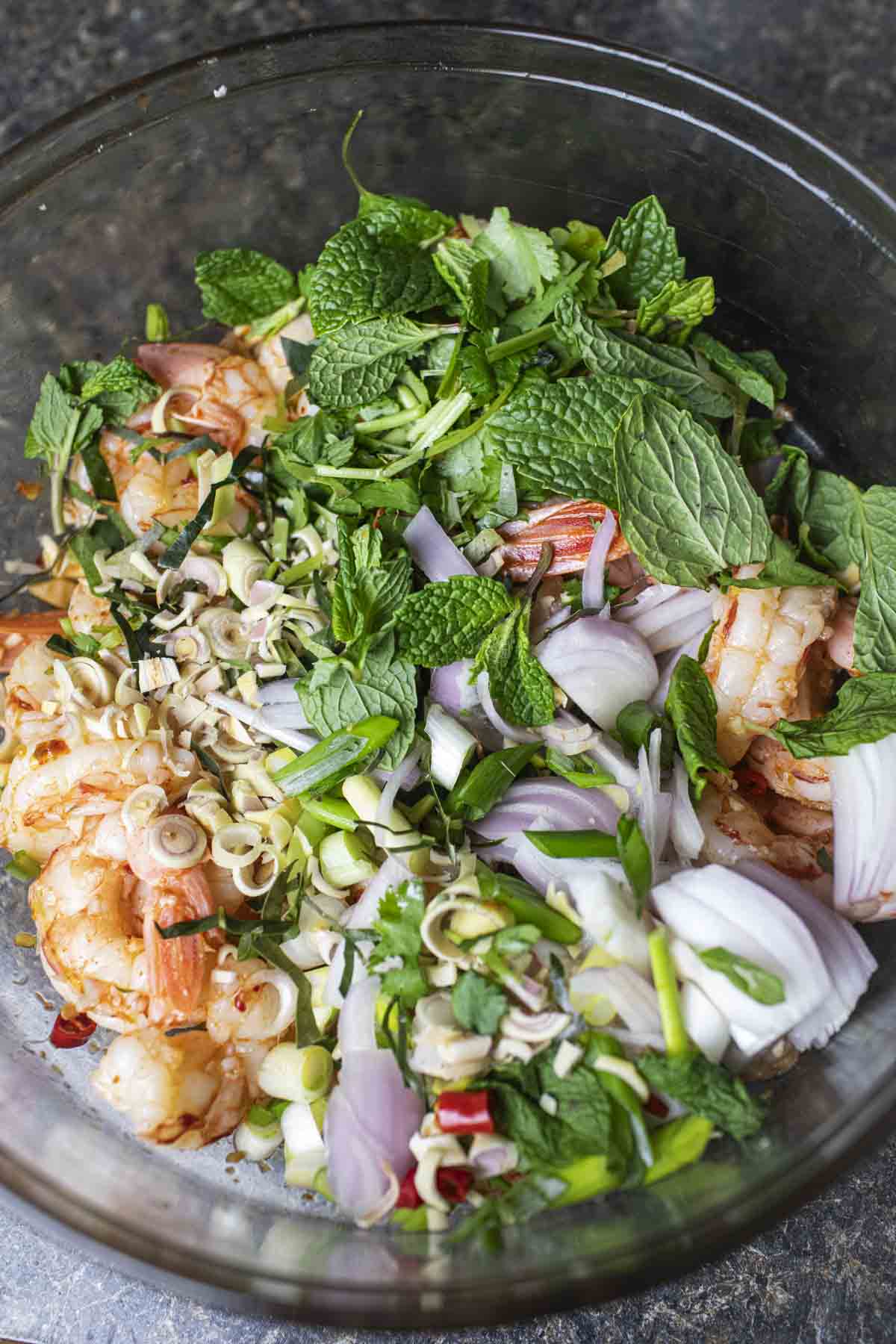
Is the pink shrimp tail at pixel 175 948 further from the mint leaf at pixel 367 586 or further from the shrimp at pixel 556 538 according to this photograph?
the shrimp at pixel 556 538

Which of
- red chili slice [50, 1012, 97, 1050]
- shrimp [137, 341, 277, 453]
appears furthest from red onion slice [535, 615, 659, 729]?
red chili slice [50, 1012, 97, 1050]

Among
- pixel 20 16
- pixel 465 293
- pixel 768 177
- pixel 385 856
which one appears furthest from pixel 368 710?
pixel 20 16

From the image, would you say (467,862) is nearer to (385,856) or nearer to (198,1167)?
(385,856)

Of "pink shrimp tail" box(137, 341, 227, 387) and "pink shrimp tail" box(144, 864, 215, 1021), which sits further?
"pink shrimp tail" box(137, 341, 227, 387)

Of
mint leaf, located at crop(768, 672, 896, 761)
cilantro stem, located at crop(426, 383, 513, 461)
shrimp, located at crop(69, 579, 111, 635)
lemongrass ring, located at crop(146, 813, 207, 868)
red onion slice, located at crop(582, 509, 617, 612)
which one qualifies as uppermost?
cilantro stem, located at crop(426, 383, 513, 461)

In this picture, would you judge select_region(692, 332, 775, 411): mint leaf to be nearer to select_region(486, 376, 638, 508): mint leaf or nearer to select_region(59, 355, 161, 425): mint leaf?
select_region(486, 376, 638, 508): mint leaf

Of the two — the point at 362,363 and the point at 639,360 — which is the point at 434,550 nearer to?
the point at 362,363

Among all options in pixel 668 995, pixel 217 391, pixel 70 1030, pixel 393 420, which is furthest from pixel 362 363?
pixel 70 1030
